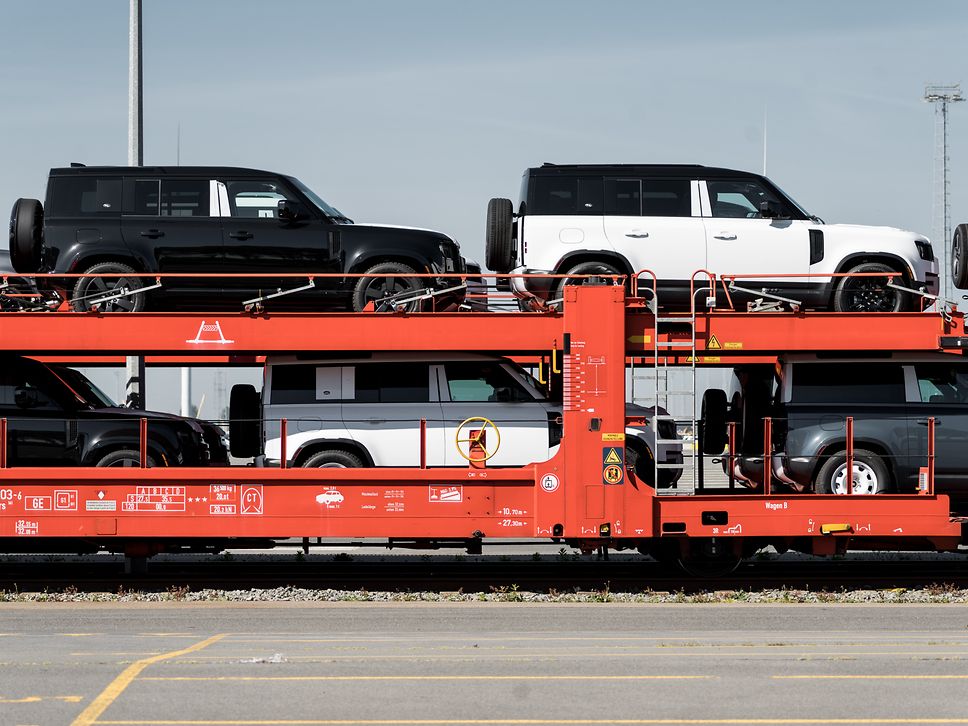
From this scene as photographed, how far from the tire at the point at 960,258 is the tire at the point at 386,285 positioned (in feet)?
18.2

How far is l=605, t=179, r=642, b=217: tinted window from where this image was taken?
539 inches

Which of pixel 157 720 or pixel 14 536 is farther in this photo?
pixel 14 536

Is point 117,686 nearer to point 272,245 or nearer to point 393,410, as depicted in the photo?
A: point 393,410

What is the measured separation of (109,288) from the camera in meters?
13.4

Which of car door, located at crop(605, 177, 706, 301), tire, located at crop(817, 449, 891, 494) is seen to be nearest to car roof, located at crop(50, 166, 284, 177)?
car door, located at crop(605, 177, 706, 301)

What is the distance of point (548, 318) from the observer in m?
13.0

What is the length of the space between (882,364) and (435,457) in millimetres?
4864

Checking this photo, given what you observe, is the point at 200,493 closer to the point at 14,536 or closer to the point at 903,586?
the point at 14,536

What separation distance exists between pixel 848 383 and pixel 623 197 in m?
3.12

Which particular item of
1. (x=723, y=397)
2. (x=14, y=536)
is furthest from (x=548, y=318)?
(x=14, y=536)

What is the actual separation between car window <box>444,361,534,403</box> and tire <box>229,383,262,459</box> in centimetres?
208

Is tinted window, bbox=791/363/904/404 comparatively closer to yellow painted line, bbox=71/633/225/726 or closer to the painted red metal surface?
the painted red metal surface

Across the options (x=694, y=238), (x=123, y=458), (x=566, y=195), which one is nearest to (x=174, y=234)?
(x=123, y=458)

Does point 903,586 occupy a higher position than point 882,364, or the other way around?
point 882,364
